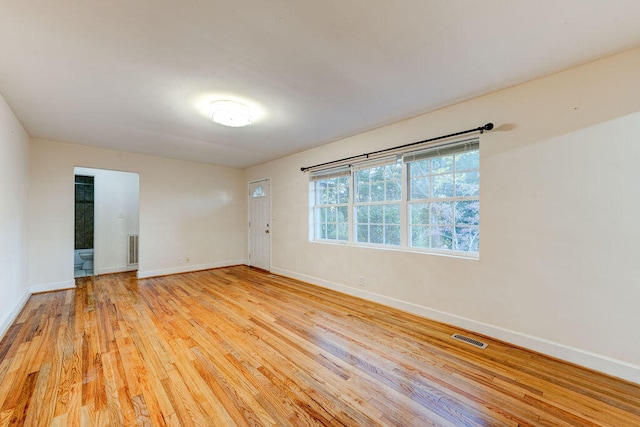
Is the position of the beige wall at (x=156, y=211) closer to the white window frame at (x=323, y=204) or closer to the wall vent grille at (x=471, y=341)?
the white window frame at (x=323, y=204)

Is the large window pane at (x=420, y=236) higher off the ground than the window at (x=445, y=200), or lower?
lower

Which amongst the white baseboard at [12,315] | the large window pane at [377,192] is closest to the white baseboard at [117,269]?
the white baseboard at [12,315]

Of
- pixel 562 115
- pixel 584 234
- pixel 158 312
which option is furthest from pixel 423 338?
pixel 158 312

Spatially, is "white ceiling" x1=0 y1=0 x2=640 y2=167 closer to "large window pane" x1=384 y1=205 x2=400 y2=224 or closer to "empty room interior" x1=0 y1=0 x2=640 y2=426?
"empty room interior" x1=0 y1=0 x2=640 y2=426

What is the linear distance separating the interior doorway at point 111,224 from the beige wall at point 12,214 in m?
1.51

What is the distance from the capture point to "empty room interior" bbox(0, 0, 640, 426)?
1.59 metres

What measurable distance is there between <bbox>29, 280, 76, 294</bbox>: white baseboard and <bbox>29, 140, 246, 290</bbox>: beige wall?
11 mm

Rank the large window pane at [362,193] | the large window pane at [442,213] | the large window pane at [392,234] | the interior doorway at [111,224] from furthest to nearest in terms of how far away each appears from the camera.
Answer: the interior doorway at [111,224] < the large window pane at [362,193] < the large window pane at [392,234] < the large window pane at [442,213]

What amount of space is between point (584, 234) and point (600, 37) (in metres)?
1.41

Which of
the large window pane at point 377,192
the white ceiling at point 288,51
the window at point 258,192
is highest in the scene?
the white ceiling at point 288,51

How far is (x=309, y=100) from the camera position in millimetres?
2691

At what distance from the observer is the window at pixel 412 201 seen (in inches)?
109

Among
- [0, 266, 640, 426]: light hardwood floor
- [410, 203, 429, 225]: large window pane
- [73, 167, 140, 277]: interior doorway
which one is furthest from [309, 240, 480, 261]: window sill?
[73, 167, 140, 277]: interior doorway

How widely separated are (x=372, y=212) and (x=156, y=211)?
4237 mm
